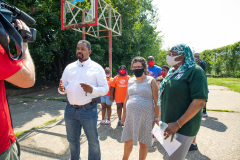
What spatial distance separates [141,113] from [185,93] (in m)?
0.98

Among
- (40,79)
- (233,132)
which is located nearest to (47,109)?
(233,132)

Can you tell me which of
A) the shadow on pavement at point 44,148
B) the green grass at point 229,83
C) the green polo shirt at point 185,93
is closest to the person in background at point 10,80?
the green polo shirt at point 185,93

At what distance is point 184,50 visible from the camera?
2010 mm

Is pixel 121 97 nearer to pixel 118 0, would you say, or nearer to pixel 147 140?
pixel 147 140

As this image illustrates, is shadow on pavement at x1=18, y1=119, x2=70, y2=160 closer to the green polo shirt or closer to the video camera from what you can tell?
the green polo shirt

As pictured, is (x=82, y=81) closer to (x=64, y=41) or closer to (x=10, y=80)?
(x=10, y=80)

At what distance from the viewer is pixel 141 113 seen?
267cm

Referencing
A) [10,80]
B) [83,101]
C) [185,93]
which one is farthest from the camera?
[83,101]

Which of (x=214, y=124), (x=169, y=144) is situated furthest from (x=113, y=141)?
(x=214, y=124)

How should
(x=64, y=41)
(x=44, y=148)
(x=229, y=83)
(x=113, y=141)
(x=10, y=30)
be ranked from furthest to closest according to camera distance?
(x=229, y=83), (x=64, y=41), (x=113, y=141), (x=44, y=148), (x=10, y=30)

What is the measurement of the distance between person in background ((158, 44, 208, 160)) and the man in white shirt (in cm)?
115

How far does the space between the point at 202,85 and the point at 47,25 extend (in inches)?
487

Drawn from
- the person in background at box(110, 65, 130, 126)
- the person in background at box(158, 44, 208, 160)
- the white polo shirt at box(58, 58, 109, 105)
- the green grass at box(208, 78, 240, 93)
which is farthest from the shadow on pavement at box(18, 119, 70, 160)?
the green grass at box(208, 78, 240, 93)

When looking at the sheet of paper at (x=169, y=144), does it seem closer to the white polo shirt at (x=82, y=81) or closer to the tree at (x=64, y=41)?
the white polo shirt at (x=82, y=81)
